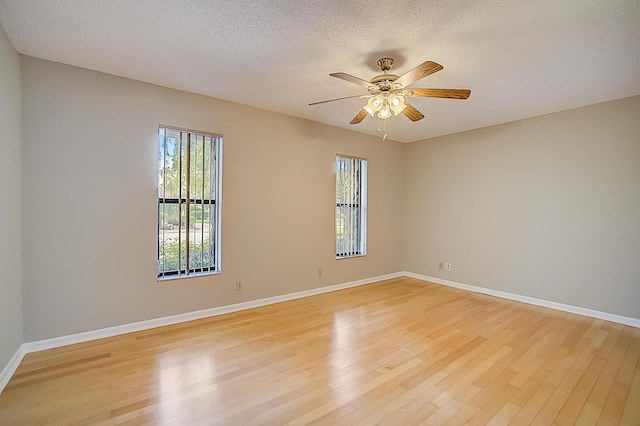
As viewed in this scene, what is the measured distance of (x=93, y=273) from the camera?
2.96m

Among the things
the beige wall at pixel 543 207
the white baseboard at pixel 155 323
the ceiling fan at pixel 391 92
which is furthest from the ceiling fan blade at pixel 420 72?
the white baseboard at pixel 155 323

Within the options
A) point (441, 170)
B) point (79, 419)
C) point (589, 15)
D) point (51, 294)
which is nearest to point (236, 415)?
point (79, 419)

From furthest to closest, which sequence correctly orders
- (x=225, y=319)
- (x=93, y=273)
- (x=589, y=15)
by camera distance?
1. (x=225, y=319)
2. (x=93, y=273)
3. (x=589, y=15)

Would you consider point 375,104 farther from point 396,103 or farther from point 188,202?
point 188,202

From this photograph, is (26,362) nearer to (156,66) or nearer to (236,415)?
(236,415)

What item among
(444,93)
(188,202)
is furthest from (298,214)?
(444,93)

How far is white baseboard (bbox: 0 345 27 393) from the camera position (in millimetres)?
2174

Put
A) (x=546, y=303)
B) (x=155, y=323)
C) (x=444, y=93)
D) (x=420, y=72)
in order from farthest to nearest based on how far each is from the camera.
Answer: (x=546, y=303), (x=155, y=323), (x=444, y=93), (x=420, y=72)

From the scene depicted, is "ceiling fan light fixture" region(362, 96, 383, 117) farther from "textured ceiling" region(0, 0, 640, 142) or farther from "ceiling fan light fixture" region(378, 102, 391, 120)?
"textured ceiling" region(0, 0, 640, 142)

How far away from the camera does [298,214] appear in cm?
446

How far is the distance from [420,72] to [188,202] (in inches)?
108

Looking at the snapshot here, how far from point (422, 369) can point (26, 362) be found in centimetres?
322

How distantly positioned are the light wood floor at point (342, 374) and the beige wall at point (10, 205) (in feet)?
1.14

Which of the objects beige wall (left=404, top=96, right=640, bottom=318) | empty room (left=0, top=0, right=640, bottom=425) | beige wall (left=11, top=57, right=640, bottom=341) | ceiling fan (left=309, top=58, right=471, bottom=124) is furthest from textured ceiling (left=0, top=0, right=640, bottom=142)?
beige wall (left=404, top=96, right=640, bottom=318)
